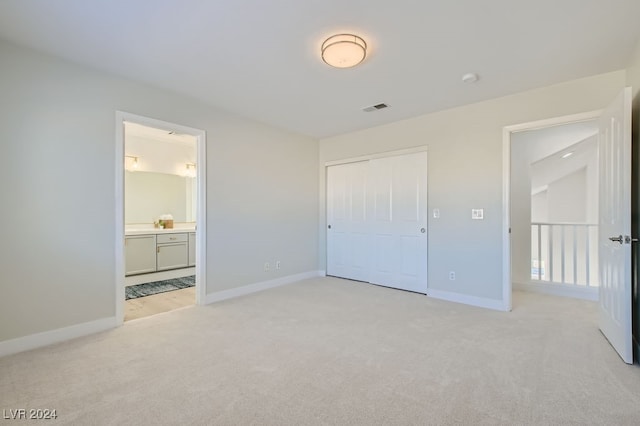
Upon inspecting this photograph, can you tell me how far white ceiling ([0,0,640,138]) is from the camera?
6.52 ft

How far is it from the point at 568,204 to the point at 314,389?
9674 mm

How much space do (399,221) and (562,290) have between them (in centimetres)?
247

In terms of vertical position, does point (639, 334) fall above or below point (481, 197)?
below

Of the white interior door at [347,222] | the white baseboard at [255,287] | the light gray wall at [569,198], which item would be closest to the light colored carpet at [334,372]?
the white baseboard at [255,287]

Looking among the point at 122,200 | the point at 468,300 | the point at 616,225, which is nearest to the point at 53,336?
the point at 122,200

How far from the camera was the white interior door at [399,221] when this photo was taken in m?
4.26

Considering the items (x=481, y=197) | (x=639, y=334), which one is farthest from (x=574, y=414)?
(x=481, y=197)

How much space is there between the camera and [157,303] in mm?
3826

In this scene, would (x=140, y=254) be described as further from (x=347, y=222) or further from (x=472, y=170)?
(x=472, y=170)

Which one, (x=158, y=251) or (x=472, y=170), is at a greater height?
(x=472, y=170)

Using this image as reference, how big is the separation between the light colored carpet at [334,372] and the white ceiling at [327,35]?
2591 millimetres

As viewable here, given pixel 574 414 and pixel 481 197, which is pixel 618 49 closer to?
pixel 481 197

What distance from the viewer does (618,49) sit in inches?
97.3

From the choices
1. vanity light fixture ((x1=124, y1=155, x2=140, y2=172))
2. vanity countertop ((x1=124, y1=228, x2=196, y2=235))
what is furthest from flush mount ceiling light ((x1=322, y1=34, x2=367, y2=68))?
vanity light fixture ((x1=124, y1=155, x2=140, y2=172))
